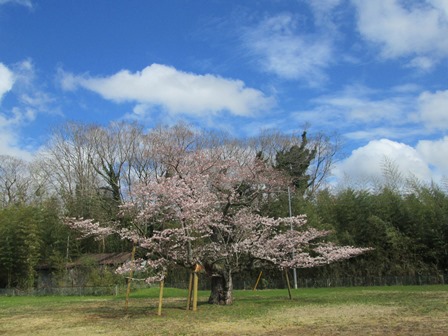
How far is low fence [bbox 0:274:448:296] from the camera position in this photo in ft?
65.3

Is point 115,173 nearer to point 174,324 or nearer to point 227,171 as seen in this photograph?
point 227,171

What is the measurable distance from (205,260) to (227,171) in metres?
5.07


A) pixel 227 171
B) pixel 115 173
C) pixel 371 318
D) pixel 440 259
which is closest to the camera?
pixel 371 318

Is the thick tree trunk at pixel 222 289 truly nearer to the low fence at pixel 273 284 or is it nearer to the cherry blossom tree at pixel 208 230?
the cherry blossom tree at pixel 208 230

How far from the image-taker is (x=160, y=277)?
484 inches

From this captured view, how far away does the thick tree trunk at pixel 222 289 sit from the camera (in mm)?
14117

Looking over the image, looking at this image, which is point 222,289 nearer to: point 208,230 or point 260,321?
point 208,230

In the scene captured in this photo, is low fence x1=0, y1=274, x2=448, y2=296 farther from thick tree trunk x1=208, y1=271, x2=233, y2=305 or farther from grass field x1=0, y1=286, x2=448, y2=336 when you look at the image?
thick tree trunk x1=208, y1=271, x2=233, y2=305

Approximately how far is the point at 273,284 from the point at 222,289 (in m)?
10.4

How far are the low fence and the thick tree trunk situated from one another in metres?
9.44

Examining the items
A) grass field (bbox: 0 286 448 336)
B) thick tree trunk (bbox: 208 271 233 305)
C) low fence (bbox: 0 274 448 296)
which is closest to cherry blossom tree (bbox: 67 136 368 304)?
thick tree trunk (bbox: 208 271 233 305)

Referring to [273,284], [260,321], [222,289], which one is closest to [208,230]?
[222,289]

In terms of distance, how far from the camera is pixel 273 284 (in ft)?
78.8

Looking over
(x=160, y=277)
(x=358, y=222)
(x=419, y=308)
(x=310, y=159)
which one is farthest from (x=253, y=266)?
(x=310, y=159)
